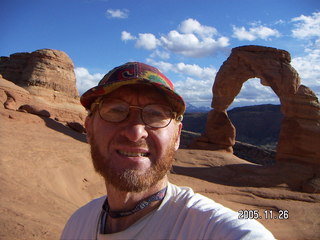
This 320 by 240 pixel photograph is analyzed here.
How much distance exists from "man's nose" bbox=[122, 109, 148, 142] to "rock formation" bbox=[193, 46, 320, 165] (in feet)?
43.8

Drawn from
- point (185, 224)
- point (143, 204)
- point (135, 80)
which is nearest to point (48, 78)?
point (135, 80)

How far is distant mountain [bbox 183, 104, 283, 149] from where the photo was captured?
170 feet

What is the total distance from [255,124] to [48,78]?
44.1 meters

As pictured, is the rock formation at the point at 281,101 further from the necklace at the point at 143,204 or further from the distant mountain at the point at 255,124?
the distant mountain at the point at 255,124

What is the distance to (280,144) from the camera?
13.8m

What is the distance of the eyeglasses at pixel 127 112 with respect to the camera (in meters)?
1.51

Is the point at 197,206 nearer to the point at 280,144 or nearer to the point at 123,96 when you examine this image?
the point at 123,96

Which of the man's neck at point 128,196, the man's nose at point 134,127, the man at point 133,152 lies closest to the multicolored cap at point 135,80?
the man at point 133,152

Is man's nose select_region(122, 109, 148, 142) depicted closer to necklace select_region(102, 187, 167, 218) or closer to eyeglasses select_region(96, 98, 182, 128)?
eyeglasses select_region(96, 98, 182, 128)

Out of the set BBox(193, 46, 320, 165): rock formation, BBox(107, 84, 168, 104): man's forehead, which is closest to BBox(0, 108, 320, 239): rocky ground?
BBox(193, 46, 320, 165): rock formation

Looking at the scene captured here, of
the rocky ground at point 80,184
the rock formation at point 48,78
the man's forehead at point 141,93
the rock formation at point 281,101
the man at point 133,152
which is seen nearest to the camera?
the man at point 133,152

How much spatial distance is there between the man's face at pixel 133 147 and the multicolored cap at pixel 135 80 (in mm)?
58

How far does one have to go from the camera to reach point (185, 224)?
4.02ft

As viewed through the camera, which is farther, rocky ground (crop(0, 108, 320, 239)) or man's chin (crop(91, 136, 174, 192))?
rocky ground (crop(0, 108, 320, 239))
